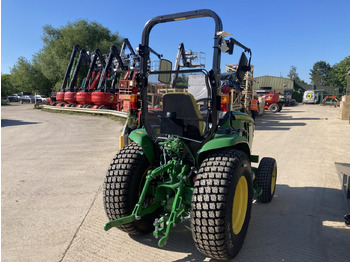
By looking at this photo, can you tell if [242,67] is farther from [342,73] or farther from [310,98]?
[342,73]

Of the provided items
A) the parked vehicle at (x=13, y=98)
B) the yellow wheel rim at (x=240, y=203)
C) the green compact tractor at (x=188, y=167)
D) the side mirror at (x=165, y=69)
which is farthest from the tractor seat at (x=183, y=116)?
the parked vehicle at (x=13, y=98)

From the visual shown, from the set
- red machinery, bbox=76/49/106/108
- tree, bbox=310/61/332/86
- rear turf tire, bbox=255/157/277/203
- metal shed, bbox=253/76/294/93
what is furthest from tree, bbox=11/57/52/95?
tree, bbox=310/61/332/86

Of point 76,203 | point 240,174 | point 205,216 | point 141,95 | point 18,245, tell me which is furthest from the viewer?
point 76,203

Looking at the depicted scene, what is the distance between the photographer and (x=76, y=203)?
4.16 m

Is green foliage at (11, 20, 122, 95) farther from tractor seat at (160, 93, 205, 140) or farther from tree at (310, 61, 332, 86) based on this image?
tree at (310, 61, 332, 86)

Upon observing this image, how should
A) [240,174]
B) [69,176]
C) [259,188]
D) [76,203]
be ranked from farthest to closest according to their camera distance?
[69,176] → [76,203] → [259,188] → [240,174]

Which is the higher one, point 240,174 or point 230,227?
point 240,174

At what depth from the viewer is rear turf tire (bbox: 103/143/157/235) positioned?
2930 millimetres

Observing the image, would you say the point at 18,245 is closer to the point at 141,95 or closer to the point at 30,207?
the point at 30,207

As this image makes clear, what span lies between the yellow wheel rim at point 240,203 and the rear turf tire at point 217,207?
4.8 inches

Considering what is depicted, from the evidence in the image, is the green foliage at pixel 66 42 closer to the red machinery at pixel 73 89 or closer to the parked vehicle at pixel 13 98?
the parked vehicle at pixel 13 98

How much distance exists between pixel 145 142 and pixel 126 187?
1.86ft

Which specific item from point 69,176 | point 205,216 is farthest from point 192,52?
point 69,176

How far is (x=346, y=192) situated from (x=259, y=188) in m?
1.45
